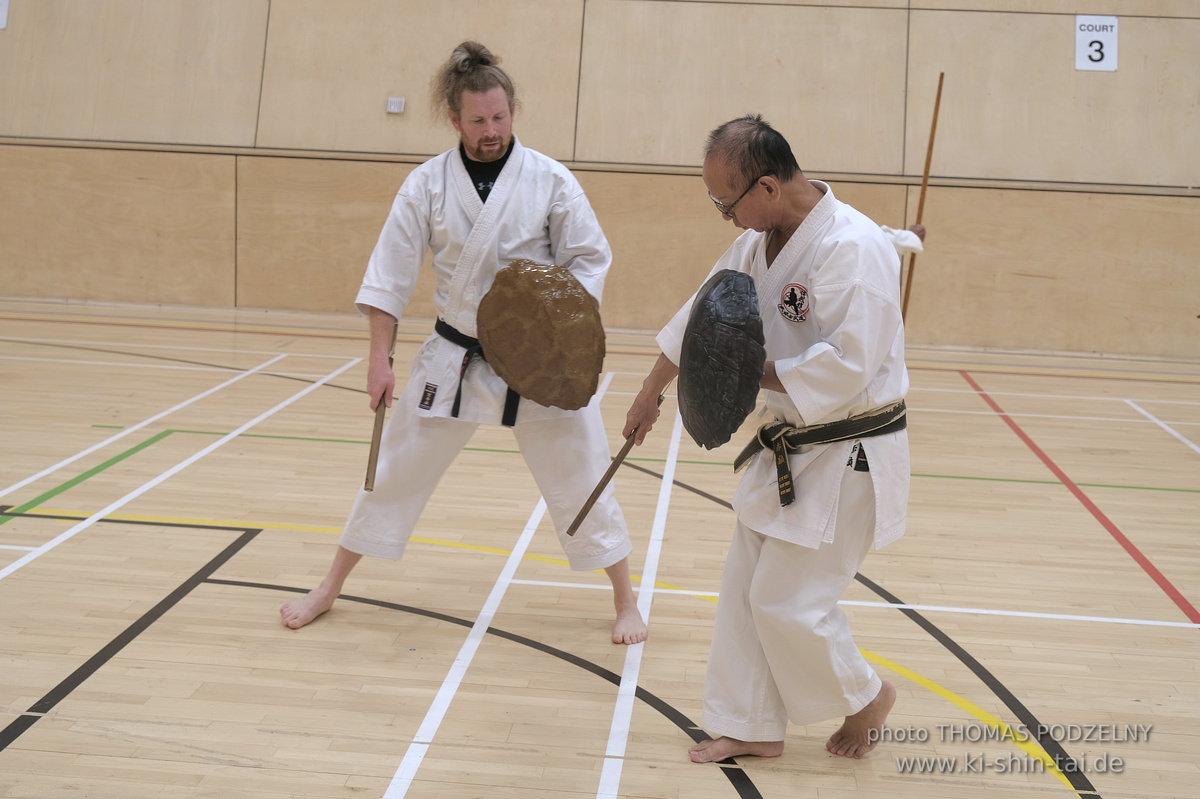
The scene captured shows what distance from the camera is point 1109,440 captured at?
6070 millimetres

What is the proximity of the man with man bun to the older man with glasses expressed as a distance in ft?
1.93

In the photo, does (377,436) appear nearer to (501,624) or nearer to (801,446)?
(501,624)

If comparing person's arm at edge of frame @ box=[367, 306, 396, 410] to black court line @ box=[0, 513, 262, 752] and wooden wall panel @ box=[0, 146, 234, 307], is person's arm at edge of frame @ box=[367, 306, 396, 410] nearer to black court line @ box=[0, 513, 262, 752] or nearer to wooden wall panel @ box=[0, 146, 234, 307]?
black court line @ box=[0, 513, 262, 752]

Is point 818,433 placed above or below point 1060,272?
below

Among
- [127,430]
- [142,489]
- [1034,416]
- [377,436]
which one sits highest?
[377,436]

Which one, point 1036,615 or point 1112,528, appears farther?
point 1112,528

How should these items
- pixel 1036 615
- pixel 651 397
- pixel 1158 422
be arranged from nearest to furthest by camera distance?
pixel 651 397 < pixel 1036 615 < pixel 1158 422

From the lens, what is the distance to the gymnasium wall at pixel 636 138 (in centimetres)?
877

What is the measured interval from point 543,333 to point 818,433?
81 centimetres

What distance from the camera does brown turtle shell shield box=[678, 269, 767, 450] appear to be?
7.15ft

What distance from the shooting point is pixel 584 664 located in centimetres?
307

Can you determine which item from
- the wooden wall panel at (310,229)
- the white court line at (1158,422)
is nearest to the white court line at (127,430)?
the wooden wall panel at (310,229)

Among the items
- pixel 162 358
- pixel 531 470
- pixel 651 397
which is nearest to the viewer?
pixel 651 397

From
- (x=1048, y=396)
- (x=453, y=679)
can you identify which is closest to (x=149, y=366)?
(x=453, y=679)
